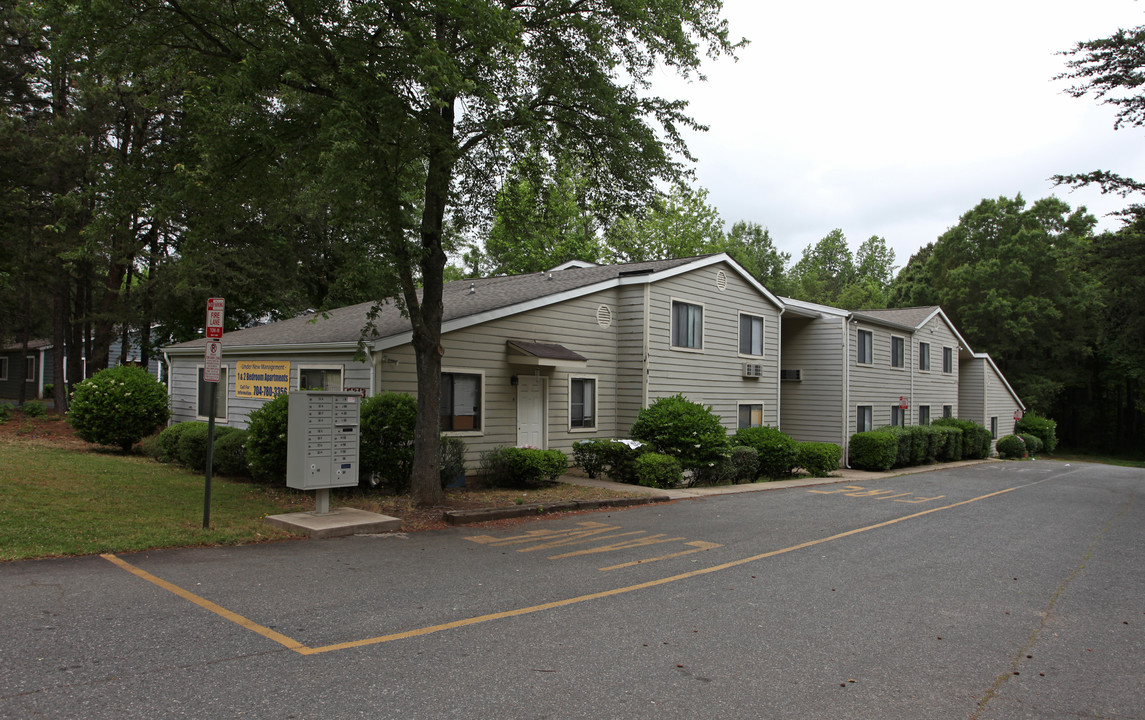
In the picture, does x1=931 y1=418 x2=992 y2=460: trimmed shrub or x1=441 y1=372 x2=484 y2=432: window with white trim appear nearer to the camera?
x1=441 y1=372 x2=484 y2=432: window with white trim

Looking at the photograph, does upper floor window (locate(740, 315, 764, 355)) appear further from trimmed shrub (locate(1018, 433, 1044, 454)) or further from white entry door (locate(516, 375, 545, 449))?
trimmed shrub (locate(1018, 433, 1044, 454))

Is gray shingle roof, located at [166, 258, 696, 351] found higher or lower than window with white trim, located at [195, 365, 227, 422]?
higher

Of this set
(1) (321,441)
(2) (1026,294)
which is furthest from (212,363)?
(2) (1026,294)

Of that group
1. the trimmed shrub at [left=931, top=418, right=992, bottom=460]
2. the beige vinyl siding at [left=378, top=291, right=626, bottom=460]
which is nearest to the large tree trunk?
the beige vinyl siding at [left=378, top=291, right=626, bottom=460]

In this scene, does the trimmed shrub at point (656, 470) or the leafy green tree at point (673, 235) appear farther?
the leafy green tree at point (673, 235)

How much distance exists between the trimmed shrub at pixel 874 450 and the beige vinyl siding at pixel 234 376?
16.9m

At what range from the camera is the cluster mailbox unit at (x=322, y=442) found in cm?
960

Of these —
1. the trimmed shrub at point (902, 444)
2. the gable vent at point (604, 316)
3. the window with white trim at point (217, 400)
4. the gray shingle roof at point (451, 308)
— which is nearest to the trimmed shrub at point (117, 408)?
the window with white trim at point (217, 400)

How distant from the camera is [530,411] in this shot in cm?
1553

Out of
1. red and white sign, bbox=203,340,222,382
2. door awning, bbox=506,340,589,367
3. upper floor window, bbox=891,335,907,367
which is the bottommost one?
red and white sign, bbox=203,340,222,382

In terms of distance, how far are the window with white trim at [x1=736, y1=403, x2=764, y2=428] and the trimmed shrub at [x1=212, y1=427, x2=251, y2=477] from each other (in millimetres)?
13392

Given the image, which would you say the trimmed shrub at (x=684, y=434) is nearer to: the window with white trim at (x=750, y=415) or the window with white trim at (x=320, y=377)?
the window with white trim at (x=750, y=415)

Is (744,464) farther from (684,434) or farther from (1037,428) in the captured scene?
(1037,428)

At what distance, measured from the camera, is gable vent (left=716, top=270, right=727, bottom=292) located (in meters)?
20.2
